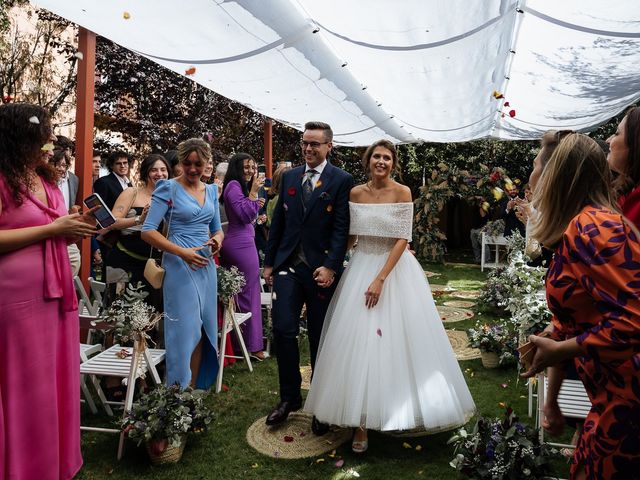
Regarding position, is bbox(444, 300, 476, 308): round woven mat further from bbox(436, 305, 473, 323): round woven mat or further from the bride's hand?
the bride's hand

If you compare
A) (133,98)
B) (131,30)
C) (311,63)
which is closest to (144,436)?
(131,30)

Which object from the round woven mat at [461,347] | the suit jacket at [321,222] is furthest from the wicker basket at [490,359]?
the suit jacket at [321,222]

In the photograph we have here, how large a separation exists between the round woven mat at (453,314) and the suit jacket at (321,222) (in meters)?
3.58

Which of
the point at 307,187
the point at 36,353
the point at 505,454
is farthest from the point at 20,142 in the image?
the point at 505,454

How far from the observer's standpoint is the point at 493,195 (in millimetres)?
12531

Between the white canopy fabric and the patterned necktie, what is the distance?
1139 millimetres

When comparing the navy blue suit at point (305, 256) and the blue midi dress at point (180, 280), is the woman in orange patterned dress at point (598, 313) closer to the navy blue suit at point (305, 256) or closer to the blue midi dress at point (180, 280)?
the navy blue suit at point (305, 256)

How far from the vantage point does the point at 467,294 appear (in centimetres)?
858

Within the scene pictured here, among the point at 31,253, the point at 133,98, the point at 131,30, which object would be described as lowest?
the point at 31,253

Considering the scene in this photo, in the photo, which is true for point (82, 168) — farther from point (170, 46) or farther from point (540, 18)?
point (540, 18)

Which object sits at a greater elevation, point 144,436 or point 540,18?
point 540,18

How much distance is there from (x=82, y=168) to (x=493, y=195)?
10141 millimetres

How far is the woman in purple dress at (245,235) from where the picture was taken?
4.85 meters

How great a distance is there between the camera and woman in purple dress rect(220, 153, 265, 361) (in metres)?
4.85
